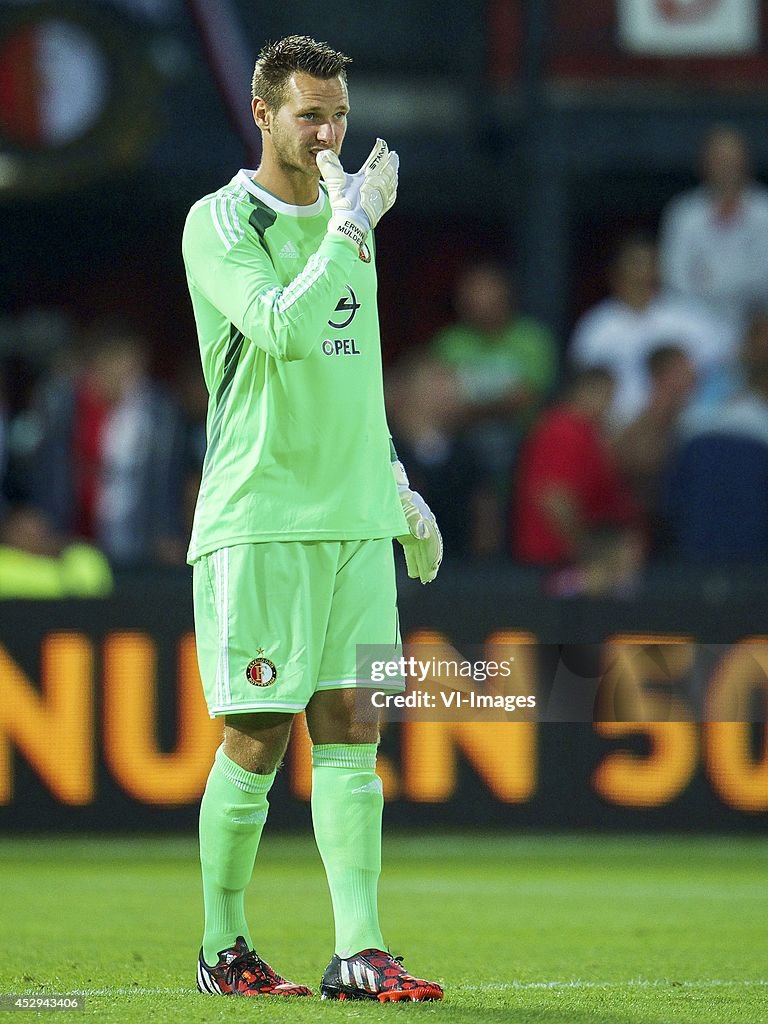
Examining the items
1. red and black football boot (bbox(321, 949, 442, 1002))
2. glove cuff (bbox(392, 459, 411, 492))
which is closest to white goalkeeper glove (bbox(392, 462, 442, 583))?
glove cuff (bbox(392, 459, 411, 492))

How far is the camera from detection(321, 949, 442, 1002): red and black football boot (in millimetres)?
4469

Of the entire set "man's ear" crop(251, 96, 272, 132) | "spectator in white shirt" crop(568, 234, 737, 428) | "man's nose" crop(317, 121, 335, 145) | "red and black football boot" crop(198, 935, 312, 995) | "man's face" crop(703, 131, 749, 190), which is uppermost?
"man's face" crop(703, 131, 749, 190)

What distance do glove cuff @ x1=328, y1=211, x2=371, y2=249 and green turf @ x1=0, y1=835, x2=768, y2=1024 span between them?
168 centimetres

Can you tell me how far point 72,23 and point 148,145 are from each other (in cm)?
111

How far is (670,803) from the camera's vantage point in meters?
8.57

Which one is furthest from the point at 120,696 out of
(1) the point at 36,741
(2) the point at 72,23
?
(2) the point at 72,23

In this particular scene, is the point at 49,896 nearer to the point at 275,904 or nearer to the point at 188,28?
the point at 275,904

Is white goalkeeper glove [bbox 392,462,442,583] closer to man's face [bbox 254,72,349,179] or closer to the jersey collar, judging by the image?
the jersey collar

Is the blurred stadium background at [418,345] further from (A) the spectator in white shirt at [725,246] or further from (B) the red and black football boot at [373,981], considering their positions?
(B) the red and black football boot at [373,981]

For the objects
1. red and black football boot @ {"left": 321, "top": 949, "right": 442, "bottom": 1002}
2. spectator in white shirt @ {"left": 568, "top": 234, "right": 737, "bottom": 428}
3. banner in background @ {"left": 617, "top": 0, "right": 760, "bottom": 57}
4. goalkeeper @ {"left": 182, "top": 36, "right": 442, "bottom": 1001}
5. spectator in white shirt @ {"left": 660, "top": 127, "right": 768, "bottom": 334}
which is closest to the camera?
red and black football boot @ {"left": 321, "top": 949, "right": 442, "bottom": 1002}

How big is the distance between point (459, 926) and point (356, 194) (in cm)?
267

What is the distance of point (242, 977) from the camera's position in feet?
15.2

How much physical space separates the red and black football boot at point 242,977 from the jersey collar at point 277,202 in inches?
66.4

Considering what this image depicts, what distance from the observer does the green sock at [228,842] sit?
466cm
